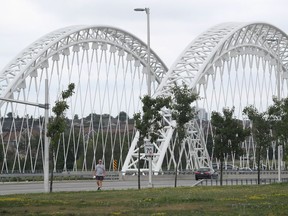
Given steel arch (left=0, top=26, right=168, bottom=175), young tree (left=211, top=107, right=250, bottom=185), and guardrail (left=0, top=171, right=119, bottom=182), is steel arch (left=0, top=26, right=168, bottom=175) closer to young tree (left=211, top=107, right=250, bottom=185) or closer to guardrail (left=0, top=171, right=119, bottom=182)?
guardrail (left=0, top=171, right=119, bottom=182)

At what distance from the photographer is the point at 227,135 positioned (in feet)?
175

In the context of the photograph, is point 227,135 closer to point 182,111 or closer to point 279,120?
point 182,111

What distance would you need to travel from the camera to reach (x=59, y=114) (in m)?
39.7

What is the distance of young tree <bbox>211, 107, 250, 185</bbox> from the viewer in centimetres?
5322

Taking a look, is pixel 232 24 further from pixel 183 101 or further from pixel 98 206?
pixel 98 206

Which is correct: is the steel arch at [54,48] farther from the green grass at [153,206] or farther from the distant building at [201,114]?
the green grass at [153,206]

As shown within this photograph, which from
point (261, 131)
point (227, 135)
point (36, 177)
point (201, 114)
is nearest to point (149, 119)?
point (227, 135)

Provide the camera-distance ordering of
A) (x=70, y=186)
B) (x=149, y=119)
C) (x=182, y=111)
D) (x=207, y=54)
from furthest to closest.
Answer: (x=207, y=54) → (x=182, y=111) → (x=70, y=186) → (x=149, y=119)

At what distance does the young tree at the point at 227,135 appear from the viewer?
53219mm

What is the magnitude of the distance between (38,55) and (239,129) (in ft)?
66.6

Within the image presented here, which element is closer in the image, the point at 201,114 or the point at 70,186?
the point at 70,186

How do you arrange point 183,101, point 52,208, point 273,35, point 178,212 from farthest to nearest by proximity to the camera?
point 273,35 → point 183,101 → point 52,208 → point 178,212

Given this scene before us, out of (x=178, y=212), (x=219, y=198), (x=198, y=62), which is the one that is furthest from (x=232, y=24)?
(x=178, y=212)

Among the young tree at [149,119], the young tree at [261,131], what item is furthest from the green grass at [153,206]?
the young tree at [261,131]
